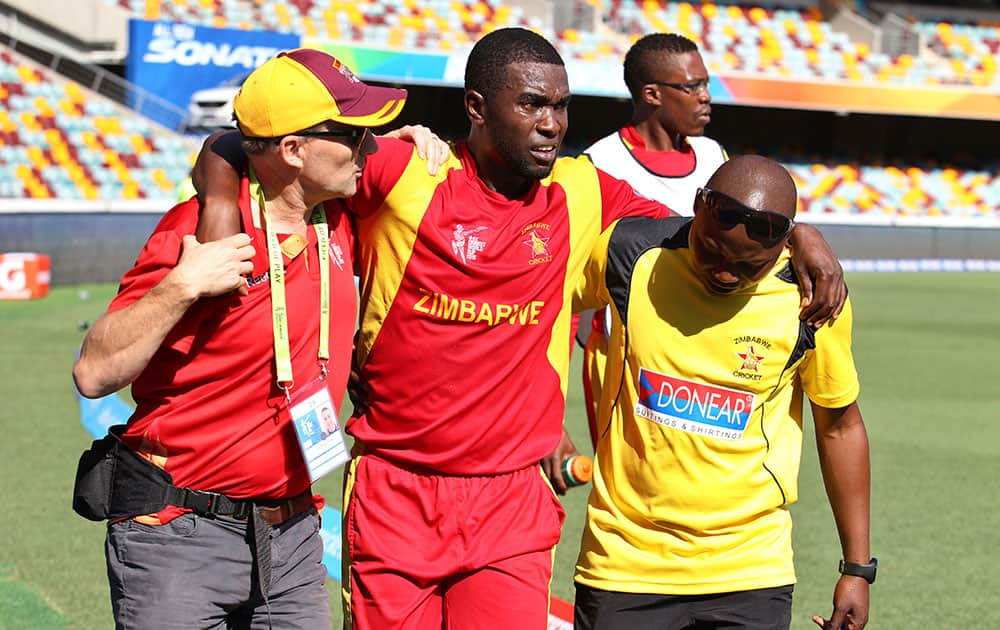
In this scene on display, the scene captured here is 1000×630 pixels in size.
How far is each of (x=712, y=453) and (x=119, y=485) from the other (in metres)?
1.59

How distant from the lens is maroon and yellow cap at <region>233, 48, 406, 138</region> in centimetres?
326

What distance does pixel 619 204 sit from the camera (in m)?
3.98

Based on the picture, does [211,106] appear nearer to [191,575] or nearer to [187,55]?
[187,55]

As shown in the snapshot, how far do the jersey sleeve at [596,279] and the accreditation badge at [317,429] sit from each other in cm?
87

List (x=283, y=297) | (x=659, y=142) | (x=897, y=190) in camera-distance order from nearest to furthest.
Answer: (x=283, y=297), (x=659, y=142), (x=897, y=190)

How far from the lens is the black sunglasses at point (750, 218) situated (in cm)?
337

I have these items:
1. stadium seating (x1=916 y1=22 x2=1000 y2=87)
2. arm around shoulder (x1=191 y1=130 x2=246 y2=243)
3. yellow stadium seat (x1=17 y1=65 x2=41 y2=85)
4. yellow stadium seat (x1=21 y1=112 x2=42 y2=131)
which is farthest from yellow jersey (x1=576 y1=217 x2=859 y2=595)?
stadium seating (x1=916 y1=22 x2=1000 y2=87)

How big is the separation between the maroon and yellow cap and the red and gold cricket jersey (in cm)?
29

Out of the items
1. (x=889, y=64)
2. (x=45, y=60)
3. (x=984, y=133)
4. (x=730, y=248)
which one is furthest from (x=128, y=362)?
Answer: (x=984, y=133)

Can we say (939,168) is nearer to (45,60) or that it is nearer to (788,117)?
(788,117)

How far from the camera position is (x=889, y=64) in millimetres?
33750

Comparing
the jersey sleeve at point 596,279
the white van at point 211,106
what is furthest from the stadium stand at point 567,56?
the jersey sleeve at point 596,279

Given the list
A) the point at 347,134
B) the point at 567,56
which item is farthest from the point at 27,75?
the point at 347,134

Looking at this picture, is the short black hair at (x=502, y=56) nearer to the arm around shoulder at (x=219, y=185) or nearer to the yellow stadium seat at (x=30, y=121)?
the arm around shoulder at (x=219, y=185)
